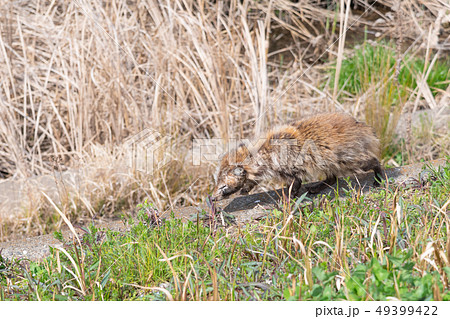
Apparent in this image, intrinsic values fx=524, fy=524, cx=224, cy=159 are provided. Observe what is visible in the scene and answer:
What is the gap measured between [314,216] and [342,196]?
0.69 meters

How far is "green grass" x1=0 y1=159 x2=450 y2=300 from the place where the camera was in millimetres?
2406

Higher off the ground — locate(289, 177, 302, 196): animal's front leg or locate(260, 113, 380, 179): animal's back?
locate(260, 113, 380, 179): animal's back

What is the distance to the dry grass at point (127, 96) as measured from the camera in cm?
519

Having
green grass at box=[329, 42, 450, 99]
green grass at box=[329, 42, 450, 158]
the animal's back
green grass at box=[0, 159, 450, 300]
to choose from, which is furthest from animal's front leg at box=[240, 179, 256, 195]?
green grass at box=[329, 42, 450, 99]

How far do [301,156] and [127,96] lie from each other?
2.54 m

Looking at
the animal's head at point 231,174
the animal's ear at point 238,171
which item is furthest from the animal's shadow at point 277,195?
the animal's ear at point 238,171

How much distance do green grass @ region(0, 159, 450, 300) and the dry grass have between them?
71.7 inches

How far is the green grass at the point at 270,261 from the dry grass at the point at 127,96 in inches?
71.7

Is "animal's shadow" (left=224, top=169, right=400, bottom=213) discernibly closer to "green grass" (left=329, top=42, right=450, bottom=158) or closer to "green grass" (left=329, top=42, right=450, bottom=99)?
"green grass" (left=329, top=42, right=450, bottom=158)

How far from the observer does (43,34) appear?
6527mm

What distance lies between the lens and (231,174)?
3975mm

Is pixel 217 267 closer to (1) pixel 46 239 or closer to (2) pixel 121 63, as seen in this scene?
(1) pixel 46 239

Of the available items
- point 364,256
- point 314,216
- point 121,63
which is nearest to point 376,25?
point 121,63

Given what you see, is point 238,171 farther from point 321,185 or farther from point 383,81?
point 383,81
